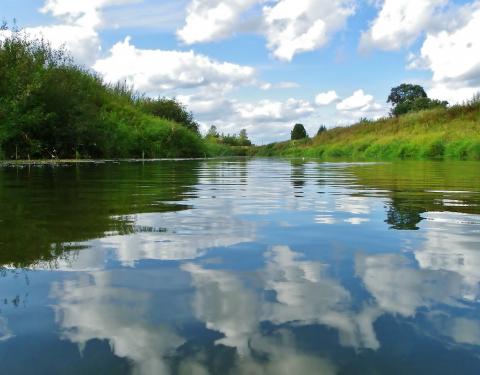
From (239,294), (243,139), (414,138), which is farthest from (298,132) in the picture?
(239,294)

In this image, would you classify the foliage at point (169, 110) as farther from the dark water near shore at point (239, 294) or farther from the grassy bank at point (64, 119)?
the dark water near shore at point (239, 294)

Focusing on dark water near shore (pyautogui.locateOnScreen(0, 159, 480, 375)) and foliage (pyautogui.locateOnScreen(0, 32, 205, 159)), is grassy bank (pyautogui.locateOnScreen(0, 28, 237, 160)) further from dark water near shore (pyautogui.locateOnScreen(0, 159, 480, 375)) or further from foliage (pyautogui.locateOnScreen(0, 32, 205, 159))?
dark water near shore (pyautogui.locateOnScreen(0, 159, 480, 375))

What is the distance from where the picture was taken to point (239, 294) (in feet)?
8.71

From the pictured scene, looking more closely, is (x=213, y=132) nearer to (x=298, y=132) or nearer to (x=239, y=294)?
(x=298, y=132)

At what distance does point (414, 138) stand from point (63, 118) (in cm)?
2325

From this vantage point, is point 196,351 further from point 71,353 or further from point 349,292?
point 349,292

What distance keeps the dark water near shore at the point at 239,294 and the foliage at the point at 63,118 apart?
22.0 m

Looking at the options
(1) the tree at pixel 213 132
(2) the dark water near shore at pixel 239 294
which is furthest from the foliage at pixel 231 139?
(2) the dark water near shore at pixel 239 294

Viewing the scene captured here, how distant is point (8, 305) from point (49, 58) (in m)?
36.1

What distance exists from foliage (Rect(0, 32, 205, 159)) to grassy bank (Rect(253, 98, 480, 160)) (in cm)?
1397

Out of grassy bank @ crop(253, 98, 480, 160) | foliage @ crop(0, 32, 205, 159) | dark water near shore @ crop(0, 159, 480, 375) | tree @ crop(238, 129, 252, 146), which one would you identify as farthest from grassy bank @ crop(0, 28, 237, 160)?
tree @ crop(238, 129, 252, 146)

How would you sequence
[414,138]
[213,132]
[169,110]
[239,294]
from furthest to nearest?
[213,132]
[169,110]
[414,138]
[239,294]

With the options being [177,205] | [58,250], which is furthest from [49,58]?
[58,250]

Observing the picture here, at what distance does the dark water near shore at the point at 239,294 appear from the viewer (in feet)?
6.19
